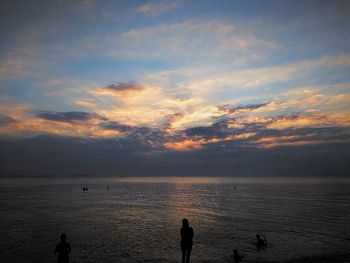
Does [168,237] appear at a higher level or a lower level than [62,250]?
lower

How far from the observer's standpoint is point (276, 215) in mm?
49094

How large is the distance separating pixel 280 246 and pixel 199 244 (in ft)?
23.5

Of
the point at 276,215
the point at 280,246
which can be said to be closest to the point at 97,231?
the point at 280,246

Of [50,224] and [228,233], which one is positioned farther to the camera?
[50,224]

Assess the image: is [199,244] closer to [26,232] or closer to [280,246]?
[280,246]

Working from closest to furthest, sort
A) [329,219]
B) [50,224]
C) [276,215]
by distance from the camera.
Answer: [50,224], [329,219], [276,215]

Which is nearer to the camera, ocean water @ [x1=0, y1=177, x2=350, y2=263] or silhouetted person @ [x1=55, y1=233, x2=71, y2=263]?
silhouetted person @ [x1=55, y1=233, x2=71, y2=263]

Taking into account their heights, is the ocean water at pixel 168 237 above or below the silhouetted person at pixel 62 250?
below

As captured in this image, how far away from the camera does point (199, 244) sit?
28.1m

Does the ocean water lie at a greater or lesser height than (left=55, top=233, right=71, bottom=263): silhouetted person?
lesser

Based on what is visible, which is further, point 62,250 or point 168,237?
point 168,237

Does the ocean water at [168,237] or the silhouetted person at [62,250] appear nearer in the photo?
the silhouetted person at [62,250]

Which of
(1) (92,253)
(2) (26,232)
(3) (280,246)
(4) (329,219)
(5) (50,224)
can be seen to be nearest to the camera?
(1) (92,253)

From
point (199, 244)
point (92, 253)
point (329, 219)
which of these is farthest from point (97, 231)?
point (329, 219)
